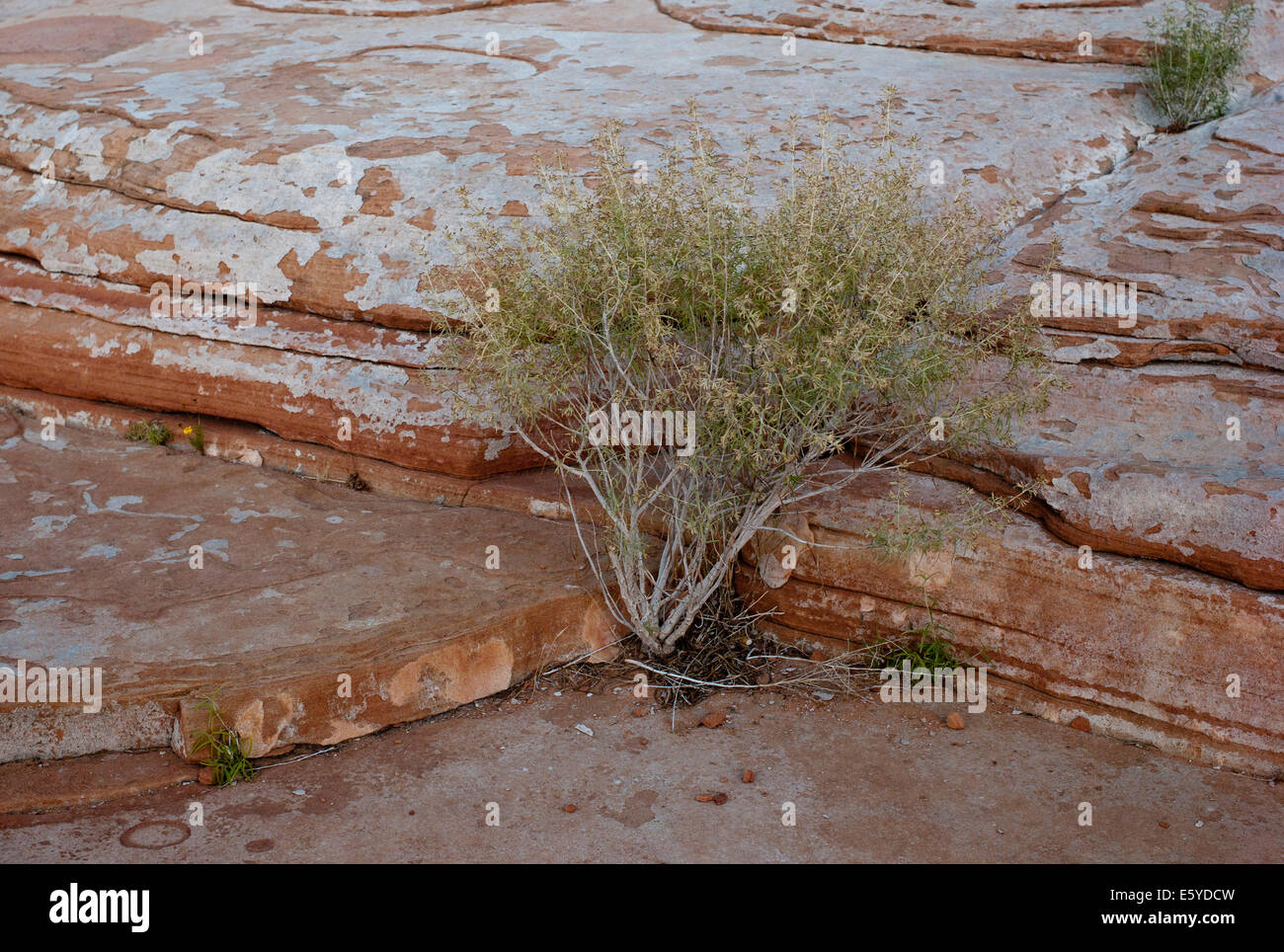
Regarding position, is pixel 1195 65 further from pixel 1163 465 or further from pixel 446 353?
pixel 446 353

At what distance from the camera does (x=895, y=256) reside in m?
3.81

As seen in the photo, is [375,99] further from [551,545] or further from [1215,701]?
[1215,701]

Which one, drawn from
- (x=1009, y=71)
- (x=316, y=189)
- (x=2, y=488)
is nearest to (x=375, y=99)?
(x=316, y=189)

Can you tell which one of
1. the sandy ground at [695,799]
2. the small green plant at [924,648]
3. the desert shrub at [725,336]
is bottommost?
the sandy ground at [695,799]

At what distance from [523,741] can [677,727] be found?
482 mm

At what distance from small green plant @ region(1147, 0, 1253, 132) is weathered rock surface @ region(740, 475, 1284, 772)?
2.95 m

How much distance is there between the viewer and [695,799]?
3.51 metres

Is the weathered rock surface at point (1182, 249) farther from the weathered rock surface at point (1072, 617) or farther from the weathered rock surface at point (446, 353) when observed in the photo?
the weathered rock surface at point (1072, 617)

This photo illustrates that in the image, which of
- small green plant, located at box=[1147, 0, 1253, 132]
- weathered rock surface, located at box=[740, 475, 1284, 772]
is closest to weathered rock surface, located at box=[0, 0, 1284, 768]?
weathered rock surface, located at box=[740, 475, 1284, 772]

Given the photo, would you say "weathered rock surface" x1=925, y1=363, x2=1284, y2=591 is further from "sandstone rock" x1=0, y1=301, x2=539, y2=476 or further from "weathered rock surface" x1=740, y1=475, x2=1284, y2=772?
"sandstone rock" x1=0, y1=301, x2=539, y2=476

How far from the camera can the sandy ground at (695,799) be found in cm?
327

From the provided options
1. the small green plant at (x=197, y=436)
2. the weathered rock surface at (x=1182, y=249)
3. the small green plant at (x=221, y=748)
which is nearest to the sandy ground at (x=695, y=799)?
the small green plant at (x=221, y=748)

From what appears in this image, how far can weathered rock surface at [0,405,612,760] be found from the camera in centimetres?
358

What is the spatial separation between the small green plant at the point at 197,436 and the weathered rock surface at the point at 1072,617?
249 centimetres
